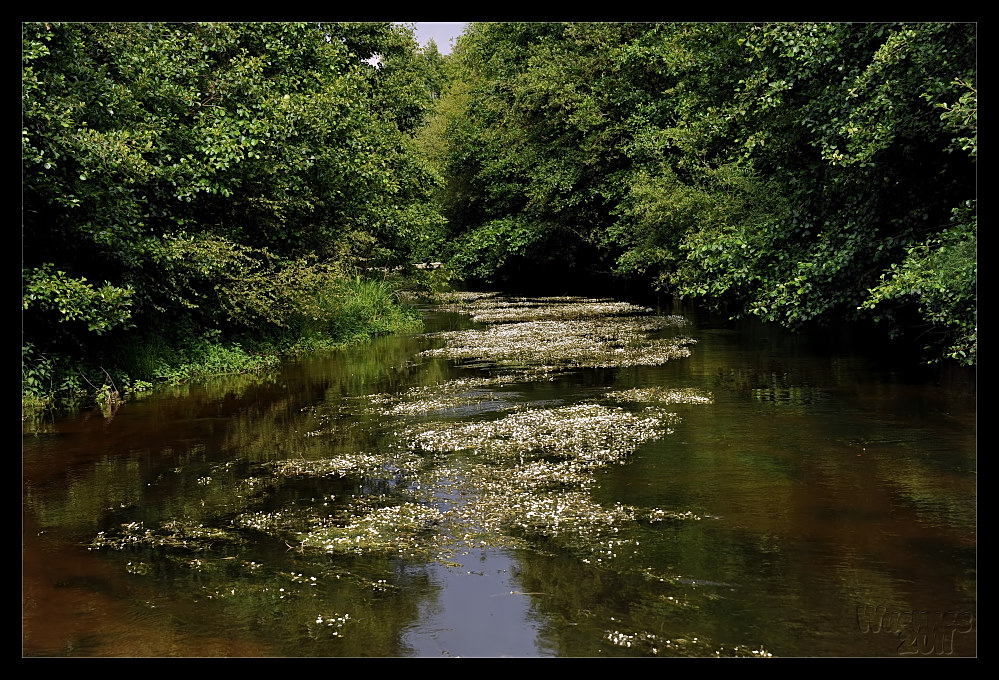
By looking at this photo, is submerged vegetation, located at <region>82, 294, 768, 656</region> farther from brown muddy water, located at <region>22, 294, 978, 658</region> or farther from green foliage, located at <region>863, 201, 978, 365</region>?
green foliage, located at <region>863, 201, 978, 365</region>

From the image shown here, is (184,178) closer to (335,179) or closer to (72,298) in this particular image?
(72,298)

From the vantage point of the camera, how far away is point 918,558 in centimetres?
820

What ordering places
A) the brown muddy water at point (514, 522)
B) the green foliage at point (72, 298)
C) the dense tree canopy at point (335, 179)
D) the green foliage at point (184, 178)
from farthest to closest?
the green foliage at point (184, 178) → the green foliage at point (72, 298) → the dense tree canopy at point (335, 179) → the brown muddy water at point (514, 522)

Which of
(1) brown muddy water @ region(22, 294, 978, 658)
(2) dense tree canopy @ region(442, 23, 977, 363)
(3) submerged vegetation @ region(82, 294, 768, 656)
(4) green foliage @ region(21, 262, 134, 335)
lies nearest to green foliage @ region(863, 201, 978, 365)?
(2) dense tree canopy @ region(442, 23, 977, 363)

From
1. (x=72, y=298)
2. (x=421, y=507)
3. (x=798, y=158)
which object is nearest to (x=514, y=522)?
(x=421, y=507)

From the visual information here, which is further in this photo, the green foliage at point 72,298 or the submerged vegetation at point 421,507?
the green foliage at point 72,298

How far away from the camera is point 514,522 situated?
9.49m

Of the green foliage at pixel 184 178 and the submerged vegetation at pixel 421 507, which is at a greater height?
the green foliage at pixel 184 178

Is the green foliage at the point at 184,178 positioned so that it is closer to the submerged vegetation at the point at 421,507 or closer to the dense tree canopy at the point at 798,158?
the submerged vegetation at the point at 421,507

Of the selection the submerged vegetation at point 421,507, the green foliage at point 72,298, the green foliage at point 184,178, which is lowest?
the submerged vegetation at point 421,507

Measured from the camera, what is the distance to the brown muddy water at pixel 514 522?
6914 millimetres

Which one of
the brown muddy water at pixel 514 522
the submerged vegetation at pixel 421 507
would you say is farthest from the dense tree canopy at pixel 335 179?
the submerged vegetation at pixel 421 507
